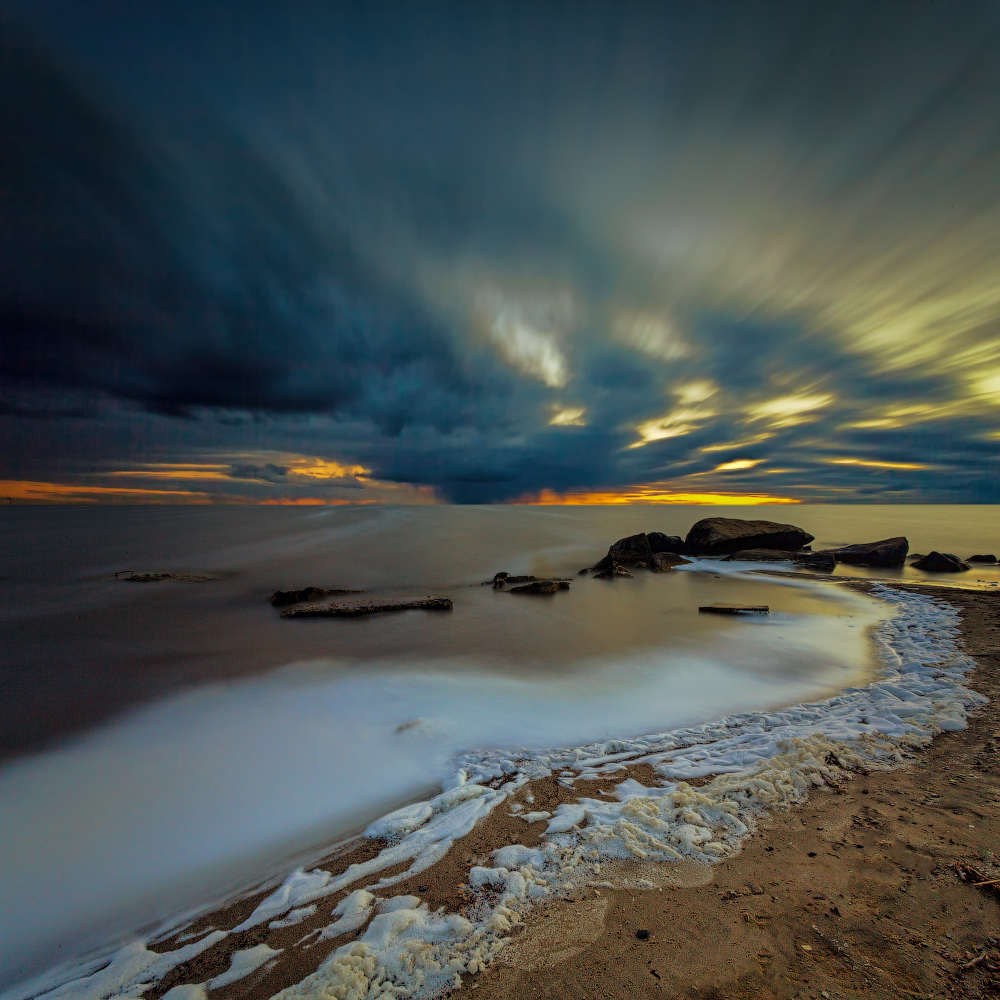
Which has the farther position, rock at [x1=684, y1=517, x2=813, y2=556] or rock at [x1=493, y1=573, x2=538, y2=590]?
rock at [x1=684, y1=517, x2=813, y2=556]

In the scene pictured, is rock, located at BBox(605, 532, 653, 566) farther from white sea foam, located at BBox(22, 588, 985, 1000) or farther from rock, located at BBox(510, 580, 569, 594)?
white sea foam, located at BBox(22, 588, 985, 1000)

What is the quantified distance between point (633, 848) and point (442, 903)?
1.32m

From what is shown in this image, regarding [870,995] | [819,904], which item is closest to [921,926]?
[819,904]

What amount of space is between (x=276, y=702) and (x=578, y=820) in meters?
4.84

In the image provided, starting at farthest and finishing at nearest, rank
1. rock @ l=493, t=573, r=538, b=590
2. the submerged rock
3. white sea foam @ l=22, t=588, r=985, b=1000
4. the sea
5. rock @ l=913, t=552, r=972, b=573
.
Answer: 1. rock @ l=913, t=552, r=972, b=573
2. the submerged rock
3. rock @ l=493, t=573, r=538, b=590
4. the sea
5. white sea foam @ l=22, t=588, r=985, b=1000

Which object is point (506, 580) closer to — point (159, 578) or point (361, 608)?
point (361, 608)

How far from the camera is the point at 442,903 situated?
2.64 meters

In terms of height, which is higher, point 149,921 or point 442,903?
point 442,903

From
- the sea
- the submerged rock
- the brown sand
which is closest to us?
the brown sand

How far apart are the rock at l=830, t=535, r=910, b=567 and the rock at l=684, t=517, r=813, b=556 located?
2031 mm

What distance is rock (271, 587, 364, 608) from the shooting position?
Result: 12281 mm

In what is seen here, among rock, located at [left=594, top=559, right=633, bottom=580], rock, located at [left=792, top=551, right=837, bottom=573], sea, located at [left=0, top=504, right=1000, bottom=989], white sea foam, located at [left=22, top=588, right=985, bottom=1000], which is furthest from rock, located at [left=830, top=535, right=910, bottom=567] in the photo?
white sea foam, located at [left=22, top=588, right=985, bottom=1000]

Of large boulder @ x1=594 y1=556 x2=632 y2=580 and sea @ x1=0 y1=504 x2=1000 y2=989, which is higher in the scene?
large boulder @ x1=594 y1=556 x2=632 y2=580

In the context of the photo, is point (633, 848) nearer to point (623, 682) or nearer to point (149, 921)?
point (149, 921)
